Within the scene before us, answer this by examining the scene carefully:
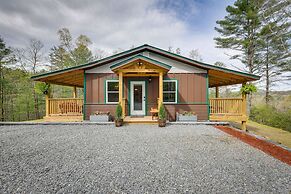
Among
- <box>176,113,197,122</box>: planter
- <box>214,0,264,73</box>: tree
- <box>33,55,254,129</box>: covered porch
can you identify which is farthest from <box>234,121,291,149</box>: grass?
<box>214,0,264,73</box>: tree

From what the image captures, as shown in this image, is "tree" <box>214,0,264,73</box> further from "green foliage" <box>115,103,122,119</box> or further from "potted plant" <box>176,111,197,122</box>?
"green foliage" <box>115,103,122,119</box>

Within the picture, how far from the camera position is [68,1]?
10.2 metres

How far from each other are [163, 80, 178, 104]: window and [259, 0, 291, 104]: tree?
11.3 meters

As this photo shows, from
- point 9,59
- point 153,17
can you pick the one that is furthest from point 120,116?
point 9,59

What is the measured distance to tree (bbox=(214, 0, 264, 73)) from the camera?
14039mm

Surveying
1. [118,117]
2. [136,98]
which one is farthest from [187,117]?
[118,117]

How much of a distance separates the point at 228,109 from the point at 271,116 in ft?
27.2

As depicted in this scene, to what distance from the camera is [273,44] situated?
46.4ft

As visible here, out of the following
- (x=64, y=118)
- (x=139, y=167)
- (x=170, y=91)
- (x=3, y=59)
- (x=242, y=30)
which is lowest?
(x=139, y=167)

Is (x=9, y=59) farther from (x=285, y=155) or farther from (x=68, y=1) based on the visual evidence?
(x=285, y=155)

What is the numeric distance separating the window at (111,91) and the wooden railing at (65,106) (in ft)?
5.49

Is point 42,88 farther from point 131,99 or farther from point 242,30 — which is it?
point 242,30

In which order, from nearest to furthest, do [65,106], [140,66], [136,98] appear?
1. [140,66]
2. [65,106]
3. [136,98]

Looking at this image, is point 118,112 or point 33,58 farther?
point 33,58
